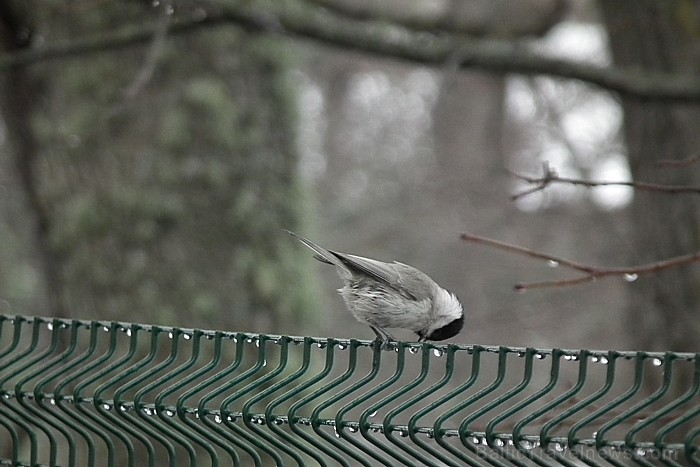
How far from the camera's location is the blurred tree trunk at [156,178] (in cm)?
772

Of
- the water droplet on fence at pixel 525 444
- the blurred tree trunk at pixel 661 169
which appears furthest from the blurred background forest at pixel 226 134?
the water droplet on fence at pixel 525 444

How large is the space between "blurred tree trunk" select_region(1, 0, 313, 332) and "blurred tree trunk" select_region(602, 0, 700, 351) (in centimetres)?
283

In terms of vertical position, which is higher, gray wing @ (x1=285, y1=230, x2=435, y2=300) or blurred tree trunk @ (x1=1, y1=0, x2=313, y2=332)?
blurred tree trunk @ (x1=1, y1=0, x2=313, y2=332)

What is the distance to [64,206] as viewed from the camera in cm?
785

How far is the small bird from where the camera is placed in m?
4.67

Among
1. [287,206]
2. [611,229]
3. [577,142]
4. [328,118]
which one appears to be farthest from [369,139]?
[287,206]

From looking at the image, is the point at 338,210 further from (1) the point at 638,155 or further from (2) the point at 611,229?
(1) the point at 638,155

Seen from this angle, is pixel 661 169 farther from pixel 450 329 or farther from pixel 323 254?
pixel 323 254

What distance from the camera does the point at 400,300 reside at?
472cm

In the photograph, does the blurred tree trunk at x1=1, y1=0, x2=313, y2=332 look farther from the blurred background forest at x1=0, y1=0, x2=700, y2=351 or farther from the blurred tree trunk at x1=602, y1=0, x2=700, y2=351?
the blurred tree trunk at x1=602, y1=0, x2=700, y2=351

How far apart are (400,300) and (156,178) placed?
3570mm

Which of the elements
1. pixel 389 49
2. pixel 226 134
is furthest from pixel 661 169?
pixel 226 134

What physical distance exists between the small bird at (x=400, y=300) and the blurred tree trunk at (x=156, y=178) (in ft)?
10.3

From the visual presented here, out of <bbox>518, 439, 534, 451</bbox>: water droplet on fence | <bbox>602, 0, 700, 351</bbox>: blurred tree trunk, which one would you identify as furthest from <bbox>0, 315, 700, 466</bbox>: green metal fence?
<bbox>602, 0, 700, 351</bbox>: blurred tree trunk
